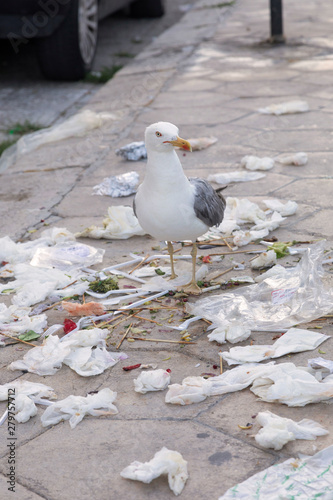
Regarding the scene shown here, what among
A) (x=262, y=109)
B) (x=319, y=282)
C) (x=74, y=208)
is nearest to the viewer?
(x=319, y=282)

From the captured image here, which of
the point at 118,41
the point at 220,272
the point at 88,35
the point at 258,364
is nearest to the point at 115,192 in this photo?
the point at 220,272

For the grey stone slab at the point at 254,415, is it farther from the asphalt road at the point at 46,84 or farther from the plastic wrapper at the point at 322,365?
the asphalt road at the point at 46,84

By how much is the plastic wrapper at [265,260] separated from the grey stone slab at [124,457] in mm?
1222

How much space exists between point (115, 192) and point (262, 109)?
6.26ft

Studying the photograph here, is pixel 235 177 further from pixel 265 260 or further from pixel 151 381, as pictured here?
pixel 151 381

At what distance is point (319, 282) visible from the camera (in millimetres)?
2902

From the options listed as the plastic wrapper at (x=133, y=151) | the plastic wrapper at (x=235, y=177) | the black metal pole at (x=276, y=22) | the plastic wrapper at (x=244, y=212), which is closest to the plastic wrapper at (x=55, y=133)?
the plastic wrapper at (x=133, y=151)

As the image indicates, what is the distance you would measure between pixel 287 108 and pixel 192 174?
1442 millimetres

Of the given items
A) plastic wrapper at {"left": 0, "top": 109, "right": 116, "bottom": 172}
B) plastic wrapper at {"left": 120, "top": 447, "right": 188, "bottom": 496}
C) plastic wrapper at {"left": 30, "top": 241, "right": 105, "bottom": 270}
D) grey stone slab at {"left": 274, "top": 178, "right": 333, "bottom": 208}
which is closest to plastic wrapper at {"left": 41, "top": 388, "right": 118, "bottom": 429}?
plastic wrapper at {"left": 120, "top": 447, "right": 188, "bottom": 496}

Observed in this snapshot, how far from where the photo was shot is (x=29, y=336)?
284 centimetres

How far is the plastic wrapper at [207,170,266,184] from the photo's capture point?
14.1 ft

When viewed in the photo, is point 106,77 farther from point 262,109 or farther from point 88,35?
point 262,109

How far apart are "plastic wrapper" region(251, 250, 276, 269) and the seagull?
0.44 metres

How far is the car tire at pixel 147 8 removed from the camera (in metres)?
10.2
